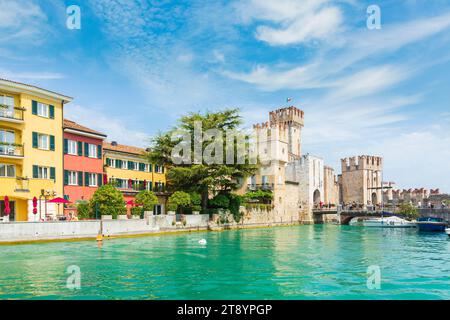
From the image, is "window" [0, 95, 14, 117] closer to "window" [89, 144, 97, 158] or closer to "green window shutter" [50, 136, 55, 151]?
"green window shutter" [50, 136, 55, 151]

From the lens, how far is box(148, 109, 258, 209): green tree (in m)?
46.9

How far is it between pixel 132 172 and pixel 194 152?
318 inches

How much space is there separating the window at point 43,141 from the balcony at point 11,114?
8.28 ft

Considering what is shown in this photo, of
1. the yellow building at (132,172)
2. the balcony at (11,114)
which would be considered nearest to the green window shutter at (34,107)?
the balcony at (11,114)

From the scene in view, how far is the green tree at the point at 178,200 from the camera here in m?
43.1

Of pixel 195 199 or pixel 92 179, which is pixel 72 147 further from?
pixel 195 199

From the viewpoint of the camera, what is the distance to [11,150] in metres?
33.7

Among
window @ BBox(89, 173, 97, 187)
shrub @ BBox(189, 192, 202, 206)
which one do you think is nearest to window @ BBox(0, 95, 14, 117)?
window @ BBox(89, 173, 97, 187)

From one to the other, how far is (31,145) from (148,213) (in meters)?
11.5

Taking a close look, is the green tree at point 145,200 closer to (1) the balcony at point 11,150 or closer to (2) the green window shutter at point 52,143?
(2) the green window shutter at point 52,143

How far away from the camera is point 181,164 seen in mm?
48938

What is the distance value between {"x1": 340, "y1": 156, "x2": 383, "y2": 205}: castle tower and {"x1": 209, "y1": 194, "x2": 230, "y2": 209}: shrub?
46430 millimetres
